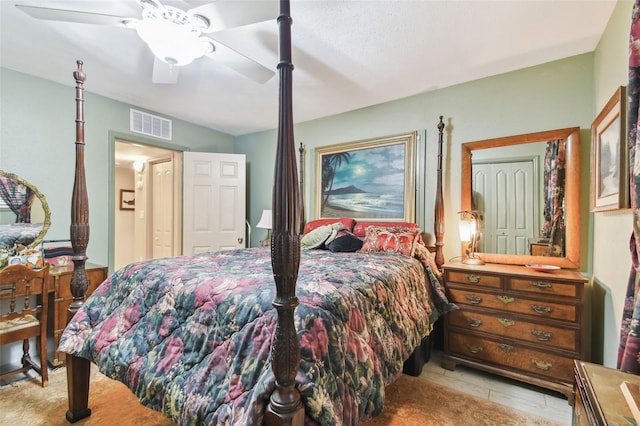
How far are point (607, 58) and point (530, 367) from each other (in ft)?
7.17

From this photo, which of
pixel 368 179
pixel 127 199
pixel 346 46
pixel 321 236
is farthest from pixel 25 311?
pixel 127 199

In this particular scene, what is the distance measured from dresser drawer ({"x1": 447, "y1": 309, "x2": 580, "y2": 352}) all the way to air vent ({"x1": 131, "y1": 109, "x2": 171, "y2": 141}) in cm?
384

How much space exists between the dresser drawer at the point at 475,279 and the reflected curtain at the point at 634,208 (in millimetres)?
929

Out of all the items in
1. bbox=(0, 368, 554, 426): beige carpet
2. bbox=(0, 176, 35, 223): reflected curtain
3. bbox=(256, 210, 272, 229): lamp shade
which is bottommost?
bbox=(0, 368, 554, 426): beige carpet

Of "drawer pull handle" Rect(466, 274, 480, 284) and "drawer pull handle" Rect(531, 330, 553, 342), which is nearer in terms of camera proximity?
"drawer pull handle" Rect(531, 330, 553, 342)

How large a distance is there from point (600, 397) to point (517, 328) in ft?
4.53

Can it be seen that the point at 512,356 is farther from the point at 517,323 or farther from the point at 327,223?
the point at 327,223

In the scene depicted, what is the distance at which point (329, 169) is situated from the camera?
3738 mm

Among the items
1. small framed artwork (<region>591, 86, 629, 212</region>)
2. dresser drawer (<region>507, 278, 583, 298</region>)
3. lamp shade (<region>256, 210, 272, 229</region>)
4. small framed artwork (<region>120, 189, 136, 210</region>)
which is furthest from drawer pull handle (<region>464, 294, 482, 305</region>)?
small framed artwork (<region>120, 189, 136, 210</region>)

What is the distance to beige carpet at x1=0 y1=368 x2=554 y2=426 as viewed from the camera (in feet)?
5.62

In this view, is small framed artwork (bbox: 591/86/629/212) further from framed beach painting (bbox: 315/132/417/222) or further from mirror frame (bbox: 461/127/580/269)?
framed beach painting (bbox: 315/132/417/222)

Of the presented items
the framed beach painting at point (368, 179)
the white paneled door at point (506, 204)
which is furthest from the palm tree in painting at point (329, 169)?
the white paneled door at point (506, 204)

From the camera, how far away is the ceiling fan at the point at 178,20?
149cm

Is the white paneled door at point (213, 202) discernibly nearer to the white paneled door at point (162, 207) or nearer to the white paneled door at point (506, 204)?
the white paneled door at point (162, 207)
